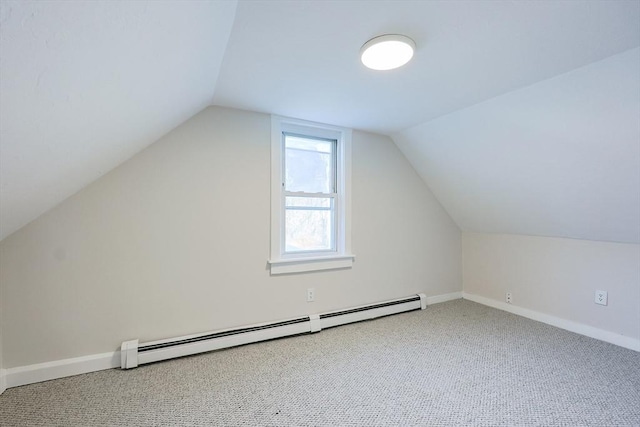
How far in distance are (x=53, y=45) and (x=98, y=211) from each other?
1.64 metres

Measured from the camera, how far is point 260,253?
102 inches

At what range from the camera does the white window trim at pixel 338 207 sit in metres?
2.65

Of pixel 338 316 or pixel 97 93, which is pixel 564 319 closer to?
pixel 338 316

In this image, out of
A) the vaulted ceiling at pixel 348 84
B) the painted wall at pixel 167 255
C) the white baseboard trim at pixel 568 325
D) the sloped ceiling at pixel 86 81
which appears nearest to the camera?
the sloped ceiling at pixel 86 81

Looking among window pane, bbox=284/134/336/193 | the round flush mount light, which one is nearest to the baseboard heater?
window pane, bbox=284/134/336/193

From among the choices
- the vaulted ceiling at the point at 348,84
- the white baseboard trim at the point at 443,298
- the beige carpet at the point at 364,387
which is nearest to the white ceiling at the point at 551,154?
the vaulted ceiling at the point at 348,84

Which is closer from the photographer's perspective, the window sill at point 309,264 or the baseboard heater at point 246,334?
the baseboard heater at point 246,334

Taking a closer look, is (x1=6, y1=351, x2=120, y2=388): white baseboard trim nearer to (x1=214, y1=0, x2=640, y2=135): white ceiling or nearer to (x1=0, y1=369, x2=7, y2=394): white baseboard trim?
(x1=0, y1=369, x2=7, y2=394): white baseboard trim

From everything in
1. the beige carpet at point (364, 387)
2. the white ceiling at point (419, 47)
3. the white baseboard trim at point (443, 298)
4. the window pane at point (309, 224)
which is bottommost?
the beige carpet at point (364, 387)

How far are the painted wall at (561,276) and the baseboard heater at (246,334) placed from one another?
1113 millimetres

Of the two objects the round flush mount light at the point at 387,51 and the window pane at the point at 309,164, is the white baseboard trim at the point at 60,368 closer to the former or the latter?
the window pane at the point at 309,164

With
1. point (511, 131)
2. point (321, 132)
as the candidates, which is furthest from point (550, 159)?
point (321, 132)

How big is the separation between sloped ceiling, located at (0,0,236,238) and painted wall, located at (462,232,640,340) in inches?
136

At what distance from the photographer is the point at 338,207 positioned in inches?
120
